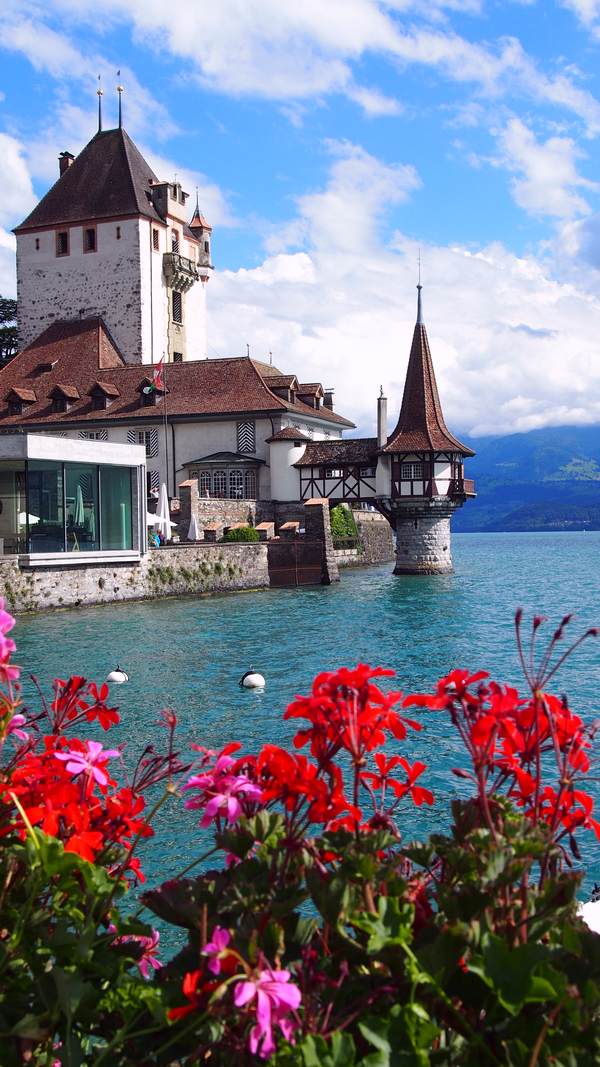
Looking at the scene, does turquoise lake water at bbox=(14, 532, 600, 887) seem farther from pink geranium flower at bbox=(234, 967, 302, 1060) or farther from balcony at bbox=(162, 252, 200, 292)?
balcony at bbox=(162, 252, 200, 292)

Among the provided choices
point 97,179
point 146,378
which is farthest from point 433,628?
point 97,179

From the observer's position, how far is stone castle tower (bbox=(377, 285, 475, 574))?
169ft

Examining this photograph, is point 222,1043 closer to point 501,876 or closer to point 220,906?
point 220,906

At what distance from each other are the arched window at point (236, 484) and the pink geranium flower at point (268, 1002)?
176 feet

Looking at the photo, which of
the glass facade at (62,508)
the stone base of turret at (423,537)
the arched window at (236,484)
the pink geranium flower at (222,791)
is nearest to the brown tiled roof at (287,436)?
the arched window at (236,484)

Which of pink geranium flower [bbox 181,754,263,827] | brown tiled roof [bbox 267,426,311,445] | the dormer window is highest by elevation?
the dormer window

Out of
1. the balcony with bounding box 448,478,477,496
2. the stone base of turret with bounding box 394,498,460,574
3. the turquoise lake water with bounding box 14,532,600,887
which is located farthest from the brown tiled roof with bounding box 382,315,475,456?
the turquoise lake water with bounding box 14,532,600,887

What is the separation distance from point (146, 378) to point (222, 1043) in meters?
57.1

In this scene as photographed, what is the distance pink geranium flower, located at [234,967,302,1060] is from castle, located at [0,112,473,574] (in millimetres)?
49454

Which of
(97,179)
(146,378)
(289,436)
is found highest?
(97,179)

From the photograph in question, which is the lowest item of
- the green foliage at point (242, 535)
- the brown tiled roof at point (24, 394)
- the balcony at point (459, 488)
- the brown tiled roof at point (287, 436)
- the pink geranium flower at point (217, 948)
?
the pink geranium flower at point (217, 948)

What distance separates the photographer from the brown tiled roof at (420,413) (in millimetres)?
52750

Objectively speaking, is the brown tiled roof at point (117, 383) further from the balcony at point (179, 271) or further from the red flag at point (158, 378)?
the balcony at point (179, 271)

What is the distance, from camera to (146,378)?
189 feet
